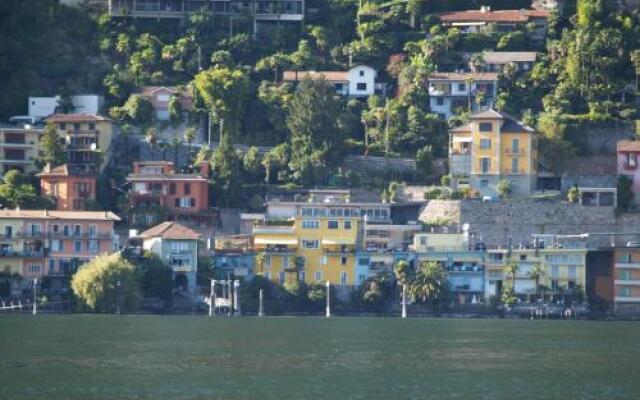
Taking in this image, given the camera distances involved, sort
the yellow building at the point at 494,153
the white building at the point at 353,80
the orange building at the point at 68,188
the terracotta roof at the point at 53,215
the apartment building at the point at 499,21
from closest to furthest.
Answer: the terracotta roof at the point at 53,215 → the orange building at the point at 68,188 → the yellow building at the point at 494,153 → the white building at the point at 353,80 → the apartment building at the point at 499,21

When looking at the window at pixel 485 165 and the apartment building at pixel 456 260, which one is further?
the window at pixel 485 165

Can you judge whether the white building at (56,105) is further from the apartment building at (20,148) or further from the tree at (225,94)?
the tree at (225,94)

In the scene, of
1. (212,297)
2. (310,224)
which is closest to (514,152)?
(310,224)

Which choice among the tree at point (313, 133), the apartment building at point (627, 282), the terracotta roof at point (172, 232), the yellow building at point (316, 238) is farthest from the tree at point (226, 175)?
the apartment building at point (627, 282)

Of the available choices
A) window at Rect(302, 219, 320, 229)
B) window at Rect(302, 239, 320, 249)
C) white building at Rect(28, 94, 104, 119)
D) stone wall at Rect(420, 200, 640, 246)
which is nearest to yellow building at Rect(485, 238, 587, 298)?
stone wall at Rect(420, 200, 640, 246)

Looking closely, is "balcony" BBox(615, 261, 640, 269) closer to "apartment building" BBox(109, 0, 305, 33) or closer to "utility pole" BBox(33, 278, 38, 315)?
"utility pole" BBox(33, 278, 38, 315)

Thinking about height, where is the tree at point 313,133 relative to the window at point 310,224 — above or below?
above
